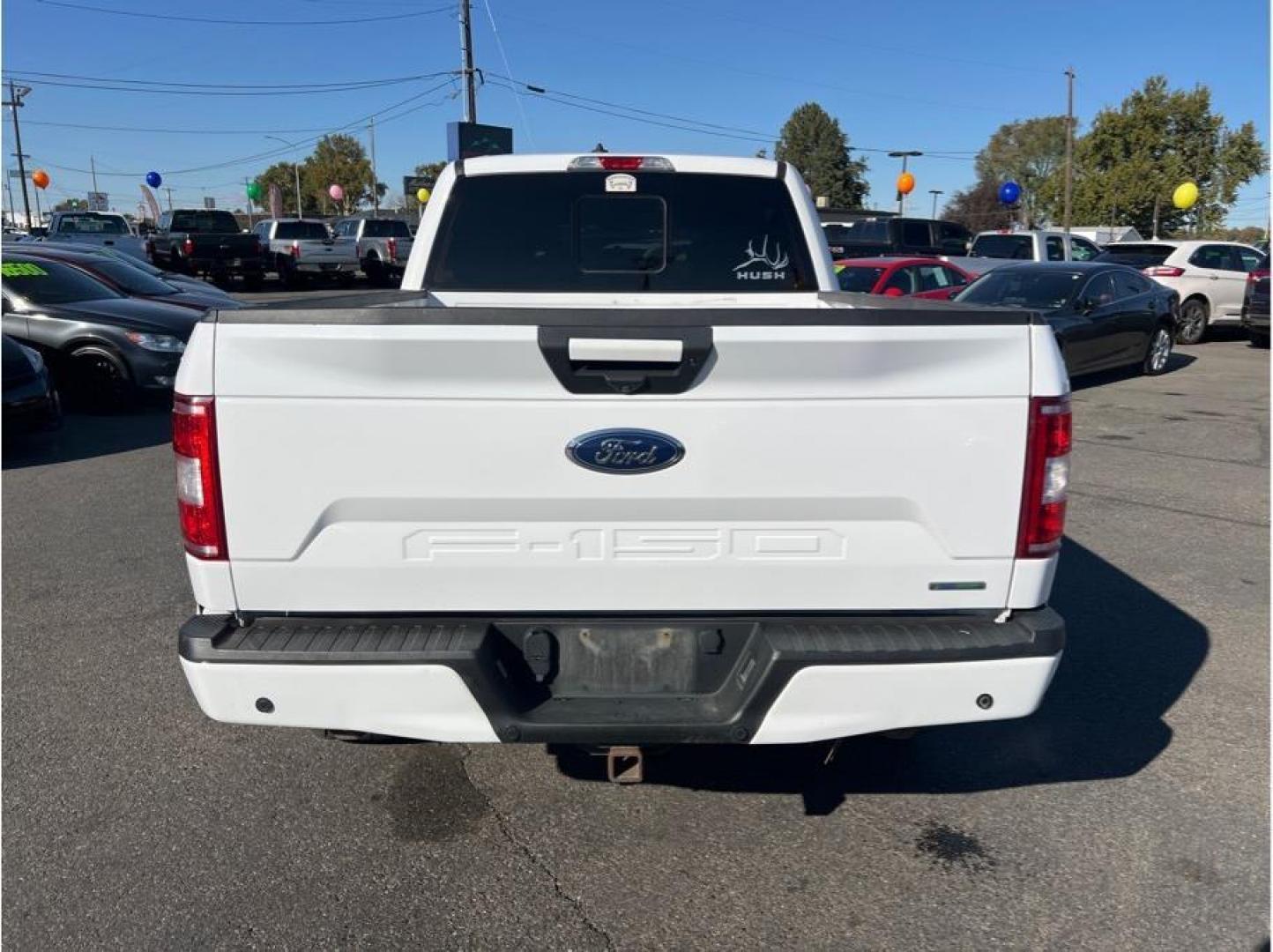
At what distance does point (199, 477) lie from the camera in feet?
7.79

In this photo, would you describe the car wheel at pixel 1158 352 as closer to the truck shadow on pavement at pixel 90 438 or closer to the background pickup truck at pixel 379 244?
the truck shadow on pavement at pixel 90 438

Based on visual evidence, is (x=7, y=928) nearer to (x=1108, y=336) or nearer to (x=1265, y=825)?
(x=1265, y=825)

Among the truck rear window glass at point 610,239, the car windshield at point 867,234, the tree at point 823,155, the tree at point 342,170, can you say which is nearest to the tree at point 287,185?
the tree at point 342,170

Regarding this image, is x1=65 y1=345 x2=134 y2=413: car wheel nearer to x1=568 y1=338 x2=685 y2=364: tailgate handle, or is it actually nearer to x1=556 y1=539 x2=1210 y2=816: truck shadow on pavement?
x1=556 y1=539 x2=1210 y2=816: truck shadow on pavement

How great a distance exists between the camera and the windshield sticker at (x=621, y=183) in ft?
13.4

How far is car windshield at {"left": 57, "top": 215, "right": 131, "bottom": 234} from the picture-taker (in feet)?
89.1

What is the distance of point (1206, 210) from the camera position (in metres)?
56.4

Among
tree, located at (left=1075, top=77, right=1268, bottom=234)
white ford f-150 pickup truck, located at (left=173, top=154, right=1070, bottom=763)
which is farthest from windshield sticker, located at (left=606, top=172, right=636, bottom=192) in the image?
tree, located at (left=1075, top=77, right=1268, bottom=234)

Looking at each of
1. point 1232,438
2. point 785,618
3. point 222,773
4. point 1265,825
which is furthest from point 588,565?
point 1232,438

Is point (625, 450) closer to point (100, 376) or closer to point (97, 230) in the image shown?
point (100, 376)

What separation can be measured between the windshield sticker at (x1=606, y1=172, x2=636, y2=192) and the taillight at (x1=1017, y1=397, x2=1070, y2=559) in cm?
227

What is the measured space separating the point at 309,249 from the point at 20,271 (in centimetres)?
1718

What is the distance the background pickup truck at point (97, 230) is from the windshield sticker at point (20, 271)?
1662cm

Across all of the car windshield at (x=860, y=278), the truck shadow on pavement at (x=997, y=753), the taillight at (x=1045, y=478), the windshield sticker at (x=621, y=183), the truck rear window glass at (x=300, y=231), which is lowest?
the truck shadow on pavement at (x=997, y=753)
